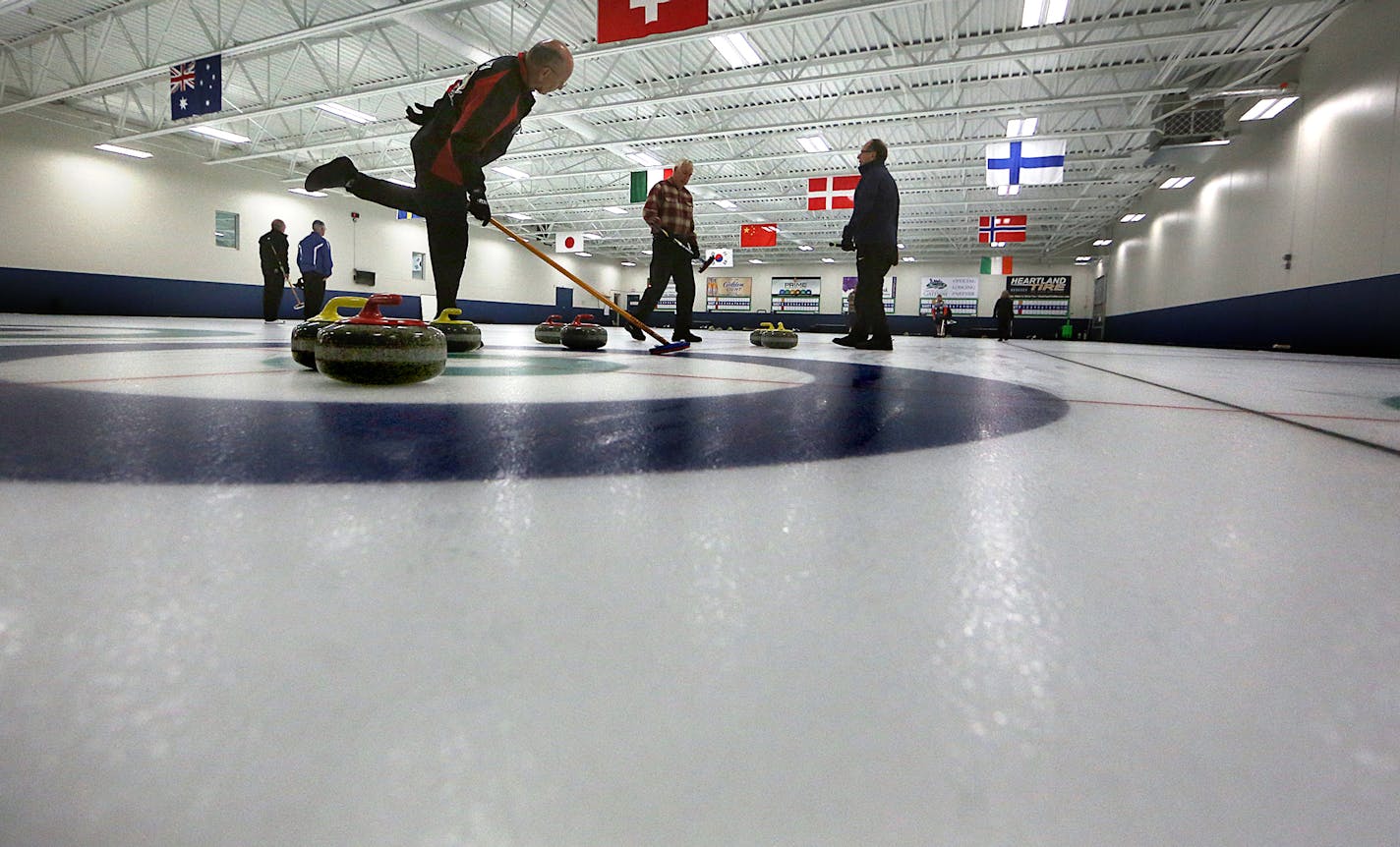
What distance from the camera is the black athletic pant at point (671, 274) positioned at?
414 cm

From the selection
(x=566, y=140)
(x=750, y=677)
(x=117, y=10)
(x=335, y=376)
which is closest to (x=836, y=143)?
(x=566, y=140)

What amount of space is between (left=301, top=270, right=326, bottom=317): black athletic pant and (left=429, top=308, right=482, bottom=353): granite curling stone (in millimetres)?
6008

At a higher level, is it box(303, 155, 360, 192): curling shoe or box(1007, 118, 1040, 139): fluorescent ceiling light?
box(1007, 118, 1040, 139): fluorescent ceiling light

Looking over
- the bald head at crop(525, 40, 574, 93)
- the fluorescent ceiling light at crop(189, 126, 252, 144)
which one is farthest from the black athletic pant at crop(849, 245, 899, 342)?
the fluorescent ceiling light at crop(189, 126, 252, 144)

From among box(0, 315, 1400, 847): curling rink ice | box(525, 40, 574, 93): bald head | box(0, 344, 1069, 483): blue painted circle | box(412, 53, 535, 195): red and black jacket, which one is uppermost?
box(525, 40, 574, 93): bald head

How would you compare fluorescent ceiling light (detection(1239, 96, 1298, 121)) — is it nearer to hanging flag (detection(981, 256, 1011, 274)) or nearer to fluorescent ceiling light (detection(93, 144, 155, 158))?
hanging flag (detection(981, 256, 1011, 274))

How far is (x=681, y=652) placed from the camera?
33 cm

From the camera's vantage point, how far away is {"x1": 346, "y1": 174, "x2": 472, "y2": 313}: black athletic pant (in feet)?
8.59

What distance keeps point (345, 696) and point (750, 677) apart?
0.17m

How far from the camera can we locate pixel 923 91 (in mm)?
10016

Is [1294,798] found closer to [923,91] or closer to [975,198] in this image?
[923,91]

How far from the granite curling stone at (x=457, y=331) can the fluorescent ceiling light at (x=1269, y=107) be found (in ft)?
32.1

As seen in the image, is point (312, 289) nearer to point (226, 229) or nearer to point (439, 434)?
point (439, 434)

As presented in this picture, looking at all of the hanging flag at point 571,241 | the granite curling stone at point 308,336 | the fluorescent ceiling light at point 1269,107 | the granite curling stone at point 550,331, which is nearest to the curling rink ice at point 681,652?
the granite curling stone at point 308,336
